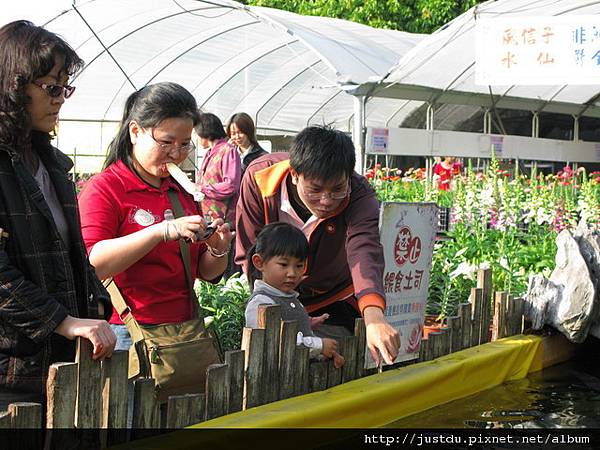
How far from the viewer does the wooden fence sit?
8.84 ft

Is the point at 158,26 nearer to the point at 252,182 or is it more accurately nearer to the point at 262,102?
the point at 262,102

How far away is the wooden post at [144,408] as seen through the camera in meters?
2.98

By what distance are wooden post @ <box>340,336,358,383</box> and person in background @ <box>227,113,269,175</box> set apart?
3554 millimetres

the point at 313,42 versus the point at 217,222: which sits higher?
the point at 313,42

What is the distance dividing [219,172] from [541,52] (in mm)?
2922

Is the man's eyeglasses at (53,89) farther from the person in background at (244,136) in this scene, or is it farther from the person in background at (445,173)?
the person in background at (445,173)

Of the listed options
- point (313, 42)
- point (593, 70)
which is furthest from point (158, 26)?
point (593, 70)

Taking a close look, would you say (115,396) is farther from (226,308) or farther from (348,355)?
(226,308)

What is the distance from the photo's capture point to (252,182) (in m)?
3.90

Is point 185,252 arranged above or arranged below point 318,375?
above

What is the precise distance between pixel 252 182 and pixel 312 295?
22.8 inches

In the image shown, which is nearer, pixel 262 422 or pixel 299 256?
pixel 262 422

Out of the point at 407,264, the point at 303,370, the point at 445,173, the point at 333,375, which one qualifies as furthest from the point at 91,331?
the point at 445,173

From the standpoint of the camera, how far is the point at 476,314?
5.21 m
